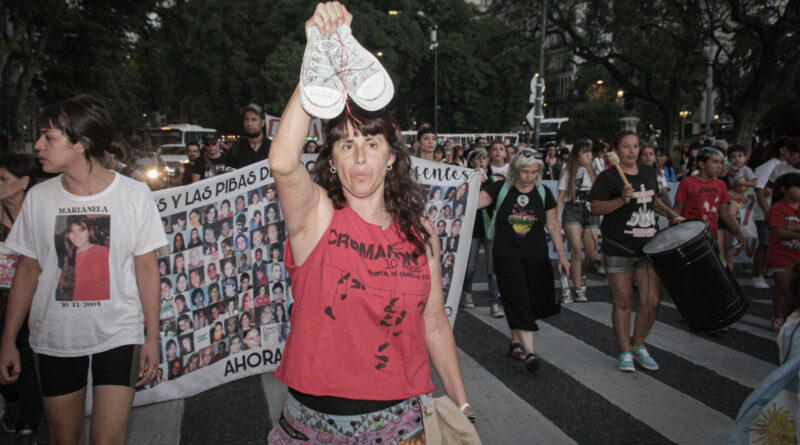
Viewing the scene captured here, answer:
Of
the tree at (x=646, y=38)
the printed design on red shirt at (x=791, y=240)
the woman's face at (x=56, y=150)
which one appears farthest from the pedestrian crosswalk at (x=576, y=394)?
the tree at (x=646, y=38)

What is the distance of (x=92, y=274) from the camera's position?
259cm

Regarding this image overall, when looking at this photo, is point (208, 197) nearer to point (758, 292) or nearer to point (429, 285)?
point (429, 285)

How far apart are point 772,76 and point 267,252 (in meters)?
22.6

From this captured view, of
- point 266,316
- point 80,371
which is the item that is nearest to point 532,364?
point 266,316

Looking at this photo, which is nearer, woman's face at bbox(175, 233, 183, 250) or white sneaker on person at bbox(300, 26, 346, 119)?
white sneaker on person at bbox(300, 26, 346, 119)

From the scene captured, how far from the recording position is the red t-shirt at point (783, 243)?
570 centimetres

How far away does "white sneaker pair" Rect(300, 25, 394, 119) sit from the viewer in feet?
5.63

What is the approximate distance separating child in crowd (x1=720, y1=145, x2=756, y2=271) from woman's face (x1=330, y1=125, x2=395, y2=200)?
27.1ft

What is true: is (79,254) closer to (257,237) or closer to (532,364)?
(257,237)

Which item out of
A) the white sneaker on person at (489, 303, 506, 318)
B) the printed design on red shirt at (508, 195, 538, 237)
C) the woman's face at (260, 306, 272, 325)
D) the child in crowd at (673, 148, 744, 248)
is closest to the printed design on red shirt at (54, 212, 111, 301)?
the woman's face at (260, 306, 272, 325)

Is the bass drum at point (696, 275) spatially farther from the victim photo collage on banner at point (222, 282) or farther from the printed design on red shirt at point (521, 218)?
the victim photo collage on banner at point (222, 282)

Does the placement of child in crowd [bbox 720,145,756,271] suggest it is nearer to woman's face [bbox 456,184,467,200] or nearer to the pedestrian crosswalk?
the pedestrian crosswalk

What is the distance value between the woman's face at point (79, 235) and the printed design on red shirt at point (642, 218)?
4.13 m

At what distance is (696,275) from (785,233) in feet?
5.63
